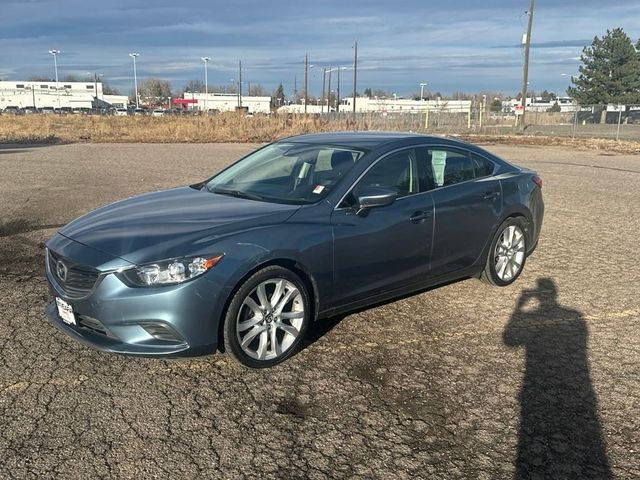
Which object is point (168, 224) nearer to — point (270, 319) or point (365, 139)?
point (270, 319)

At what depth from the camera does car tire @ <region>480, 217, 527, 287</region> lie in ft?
18.9

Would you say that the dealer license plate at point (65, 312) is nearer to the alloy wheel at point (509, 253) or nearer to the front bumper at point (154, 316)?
the front bumper at point (154, 316)

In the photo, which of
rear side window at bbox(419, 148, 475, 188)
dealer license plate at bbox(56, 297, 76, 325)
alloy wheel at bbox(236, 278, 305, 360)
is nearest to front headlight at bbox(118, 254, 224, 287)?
alloy wheel at bbox(236, 278, 305, 360)

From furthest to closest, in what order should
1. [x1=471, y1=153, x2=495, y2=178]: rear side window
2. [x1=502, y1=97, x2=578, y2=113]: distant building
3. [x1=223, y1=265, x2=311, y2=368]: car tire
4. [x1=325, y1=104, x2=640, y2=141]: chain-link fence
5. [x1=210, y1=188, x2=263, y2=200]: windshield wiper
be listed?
[x1=502, y1=97, x2=578, y2=113]: distant building, [x1=325, y1=104, x2=640, y2=141]: chain-link fence, [x1=471, y1=153, x2=495, y2=178]: rear side window, [x1=210, y1=188, x2=263, y2=200]: windshield wiper, [x1=223, y1=265, x2=311, y2=368]: car tire

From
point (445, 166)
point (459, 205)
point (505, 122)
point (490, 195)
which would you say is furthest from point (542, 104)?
point (459, 205)

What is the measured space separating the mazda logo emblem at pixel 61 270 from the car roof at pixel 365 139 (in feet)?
7.92

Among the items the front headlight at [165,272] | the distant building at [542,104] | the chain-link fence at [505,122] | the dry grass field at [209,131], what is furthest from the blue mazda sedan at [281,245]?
the distant building at [542,104]

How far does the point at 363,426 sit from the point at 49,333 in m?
2.67

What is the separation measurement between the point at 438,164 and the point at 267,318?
89.5 inches

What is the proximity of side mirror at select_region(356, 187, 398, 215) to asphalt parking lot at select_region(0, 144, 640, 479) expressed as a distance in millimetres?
1048

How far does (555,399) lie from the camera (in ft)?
12.1

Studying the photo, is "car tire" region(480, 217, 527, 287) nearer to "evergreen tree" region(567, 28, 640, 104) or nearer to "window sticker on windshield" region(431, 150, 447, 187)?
"window sticker on windshield" region(431, 150, 447, 187)

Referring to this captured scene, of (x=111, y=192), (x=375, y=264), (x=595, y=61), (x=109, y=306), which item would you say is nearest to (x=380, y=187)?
(x=375, y=264)

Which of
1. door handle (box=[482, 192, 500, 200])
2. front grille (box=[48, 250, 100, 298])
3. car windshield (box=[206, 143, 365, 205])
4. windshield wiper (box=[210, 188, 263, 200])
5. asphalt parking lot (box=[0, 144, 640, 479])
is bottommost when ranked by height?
asphalt parking lot (box=[0, 144, 640, 479])
